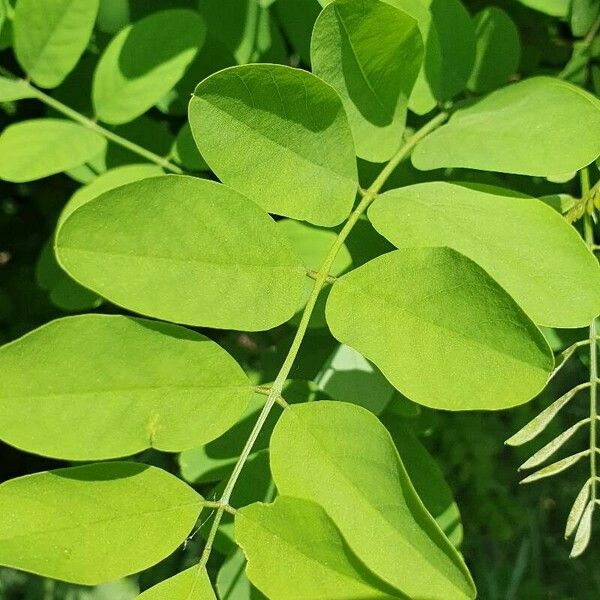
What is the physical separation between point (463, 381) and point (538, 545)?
185cm

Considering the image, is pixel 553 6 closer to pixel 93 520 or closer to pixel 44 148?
pixel 44 148

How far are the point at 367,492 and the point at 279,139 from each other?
0.29 m

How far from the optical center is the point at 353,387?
87 centimetres

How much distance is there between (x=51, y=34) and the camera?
931 mm

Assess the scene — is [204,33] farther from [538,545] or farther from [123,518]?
[538,545]

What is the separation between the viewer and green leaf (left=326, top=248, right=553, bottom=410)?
584 mm

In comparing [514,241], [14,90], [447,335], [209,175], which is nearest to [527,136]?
[514,241]

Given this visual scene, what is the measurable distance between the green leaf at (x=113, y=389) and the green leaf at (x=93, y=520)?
3cm

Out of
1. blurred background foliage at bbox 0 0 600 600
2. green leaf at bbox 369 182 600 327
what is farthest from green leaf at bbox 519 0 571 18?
green leaf at bbox 369 182 600 327

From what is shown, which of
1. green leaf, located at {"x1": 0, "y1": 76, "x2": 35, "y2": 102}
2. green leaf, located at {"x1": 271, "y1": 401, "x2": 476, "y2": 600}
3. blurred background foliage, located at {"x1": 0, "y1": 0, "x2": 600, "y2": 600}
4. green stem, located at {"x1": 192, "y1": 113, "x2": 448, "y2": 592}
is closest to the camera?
green leaf, located at {"x1": 271, "y1": 401, "x2": 476, "y2": 600}

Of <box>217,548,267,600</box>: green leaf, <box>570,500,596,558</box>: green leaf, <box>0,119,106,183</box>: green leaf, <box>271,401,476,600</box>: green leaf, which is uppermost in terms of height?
<box>0,119,106,183</box>: green leaf

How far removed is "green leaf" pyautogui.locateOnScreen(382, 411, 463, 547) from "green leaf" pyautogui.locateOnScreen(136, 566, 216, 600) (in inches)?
11.2

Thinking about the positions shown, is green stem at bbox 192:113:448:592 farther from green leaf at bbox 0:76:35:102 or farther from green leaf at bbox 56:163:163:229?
green leaf at bbox 0:76:35:102

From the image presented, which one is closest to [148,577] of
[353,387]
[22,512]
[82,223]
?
[353,387]
